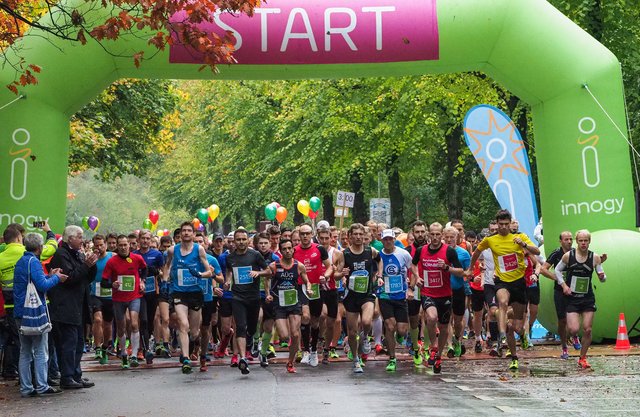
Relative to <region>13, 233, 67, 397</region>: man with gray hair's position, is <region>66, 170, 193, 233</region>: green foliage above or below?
above

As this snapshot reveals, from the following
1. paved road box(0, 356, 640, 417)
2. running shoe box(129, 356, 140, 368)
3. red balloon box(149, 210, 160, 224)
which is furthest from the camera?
red balloon box(149, 210, 160, 224)

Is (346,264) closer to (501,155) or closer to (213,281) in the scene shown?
(213,281)

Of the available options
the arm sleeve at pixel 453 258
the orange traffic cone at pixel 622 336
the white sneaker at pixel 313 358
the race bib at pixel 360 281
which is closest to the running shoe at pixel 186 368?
the white sneaker at pixel 313 358

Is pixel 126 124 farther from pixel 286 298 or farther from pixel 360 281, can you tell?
pixel 360 281

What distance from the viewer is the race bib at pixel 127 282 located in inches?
599

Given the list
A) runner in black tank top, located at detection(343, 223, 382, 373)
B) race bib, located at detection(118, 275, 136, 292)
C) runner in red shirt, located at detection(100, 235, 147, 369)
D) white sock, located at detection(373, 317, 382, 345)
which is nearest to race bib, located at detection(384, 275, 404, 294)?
runner in black tank top, located at detection(343, 223, 382, 373)

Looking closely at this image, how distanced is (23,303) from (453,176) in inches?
849

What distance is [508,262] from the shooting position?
Result: 47.0 feet

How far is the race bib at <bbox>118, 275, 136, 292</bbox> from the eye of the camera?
15.2 metres

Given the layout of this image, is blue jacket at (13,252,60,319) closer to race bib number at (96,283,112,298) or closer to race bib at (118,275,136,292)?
race bib at (118,275,136,292)

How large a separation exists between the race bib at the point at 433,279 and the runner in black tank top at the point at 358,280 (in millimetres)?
625

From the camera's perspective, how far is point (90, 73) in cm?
1600

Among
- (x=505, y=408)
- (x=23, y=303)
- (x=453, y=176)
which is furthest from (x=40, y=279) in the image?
(x=453, y=176)

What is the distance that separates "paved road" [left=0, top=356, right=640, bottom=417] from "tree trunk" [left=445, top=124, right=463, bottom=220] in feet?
56.8
